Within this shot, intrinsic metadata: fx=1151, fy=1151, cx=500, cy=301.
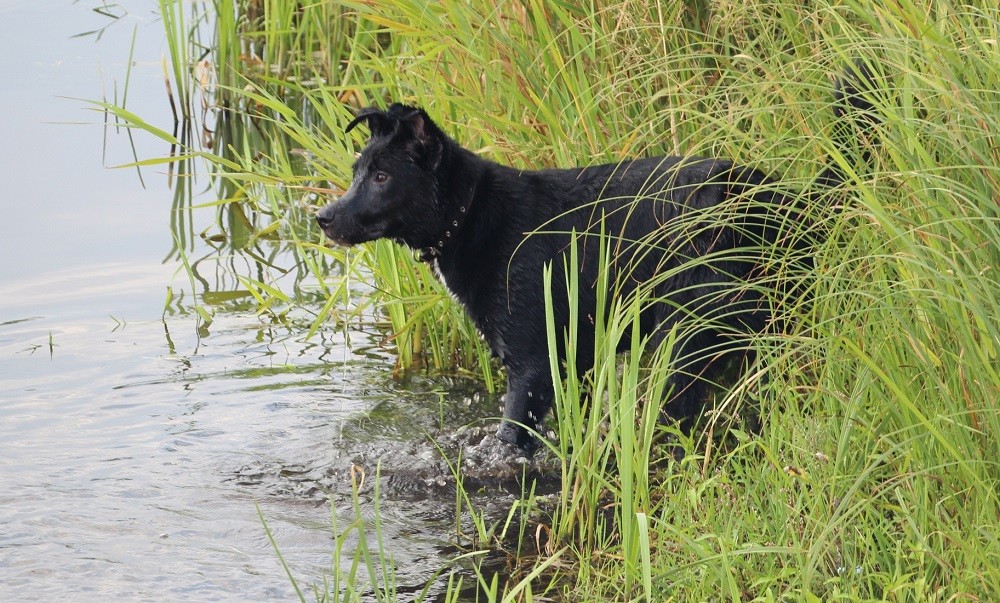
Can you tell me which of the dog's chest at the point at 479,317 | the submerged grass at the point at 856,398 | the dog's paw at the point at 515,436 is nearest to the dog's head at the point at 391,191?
the dog's chest at the point at 479,317

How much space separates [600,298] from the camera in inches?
122

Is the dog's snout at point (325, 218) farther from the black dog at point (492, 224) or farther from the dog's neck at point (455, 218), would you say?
the dog's neck at point (455, 218)

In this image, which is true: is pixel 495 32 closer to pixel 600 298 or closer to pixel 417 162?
pixel 417 162

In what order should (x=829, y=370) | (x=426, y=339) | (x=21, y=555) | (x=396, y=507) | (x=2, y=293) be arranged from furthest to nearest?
1. (x=2, y=293)
2. (x=426, y=339)
3. (x=396, y=507)
4. (x=21, y=555)
5. (x=829, y=370)

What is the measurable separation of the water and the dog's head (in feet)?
2.55

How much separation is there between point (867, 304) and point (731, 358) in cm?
120

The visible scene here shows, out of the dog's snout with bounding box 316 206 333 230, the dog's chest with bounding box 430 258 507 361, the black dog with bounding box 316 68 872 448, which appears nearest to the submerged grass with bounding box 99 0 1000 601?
the black dog with bounding box 316 68 872 448

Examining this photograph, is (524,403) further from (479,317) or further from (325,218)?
(325,218)

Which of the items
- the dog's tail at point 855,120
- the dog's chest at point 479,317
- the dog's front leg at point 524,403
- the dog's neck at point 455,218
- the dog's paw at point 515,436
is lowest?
the dog's paw at point 515,436

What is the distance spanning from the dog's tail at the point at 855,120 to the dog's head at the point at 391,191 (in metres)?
1.38

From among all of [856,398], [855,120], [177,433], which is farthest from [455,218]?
[856,398]

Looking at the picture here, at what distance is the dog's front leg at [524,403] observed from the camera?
161 inches

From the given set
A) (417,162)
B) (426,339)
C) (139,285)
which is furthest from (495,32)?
(139,285)

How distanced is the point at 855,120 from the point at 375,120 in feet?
6.22
